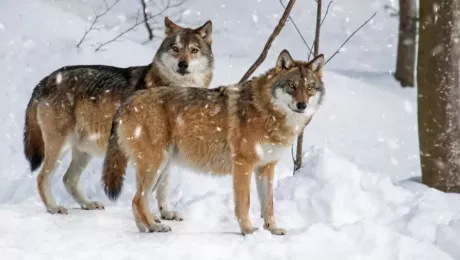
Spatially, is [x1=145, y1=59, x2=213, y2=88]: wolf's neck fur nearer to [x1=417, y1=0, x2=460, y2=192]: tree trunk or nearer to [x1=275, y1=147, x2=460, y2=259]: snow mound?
[x1=275, y1=147, x2=460, y2=259]: snow mound

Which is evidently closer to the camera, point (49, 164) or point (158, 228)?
point (158, 228)

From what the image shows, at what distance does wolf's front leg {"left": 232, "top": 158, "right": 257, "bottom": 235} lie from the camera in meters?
6.51

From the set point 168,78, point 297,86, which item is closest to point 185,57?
point 168,78

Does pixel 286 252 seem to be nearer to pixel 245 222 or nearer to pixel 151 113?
pixel 245 222

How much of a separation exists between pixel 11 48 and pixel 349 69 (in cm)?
740

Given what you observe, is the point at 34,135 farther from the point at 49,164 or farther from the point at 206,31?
the point at 206,31

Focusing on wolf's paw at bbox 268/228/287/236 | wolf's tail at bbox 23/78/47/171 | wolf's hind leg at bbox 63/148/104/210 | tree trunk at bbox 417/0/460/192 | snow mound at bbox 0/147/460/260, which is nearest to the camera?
snow mound at bbox 0/147/460/260

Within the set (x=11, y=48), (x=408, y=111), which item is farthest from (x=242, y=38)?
(x=11, y=48)

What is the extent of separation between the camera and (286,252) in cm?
579

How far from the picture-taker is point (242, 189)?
6.52 metres

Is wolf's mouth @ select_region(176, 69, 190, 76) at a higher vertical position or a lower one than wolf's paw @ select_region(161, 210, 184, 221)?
higher

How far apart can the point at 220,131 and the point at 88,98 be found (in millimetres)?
2097

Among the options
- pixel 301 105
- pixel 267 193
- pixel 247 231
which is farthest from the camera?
pixel 267 193

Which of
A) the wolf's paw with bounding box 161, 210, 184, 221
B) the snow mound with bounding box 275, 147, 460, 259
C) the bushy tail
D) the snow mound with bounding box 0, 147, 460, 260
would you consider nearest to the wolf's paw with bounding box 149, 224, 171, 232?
the snow mound with bounding box 0, 147, 460, 260
